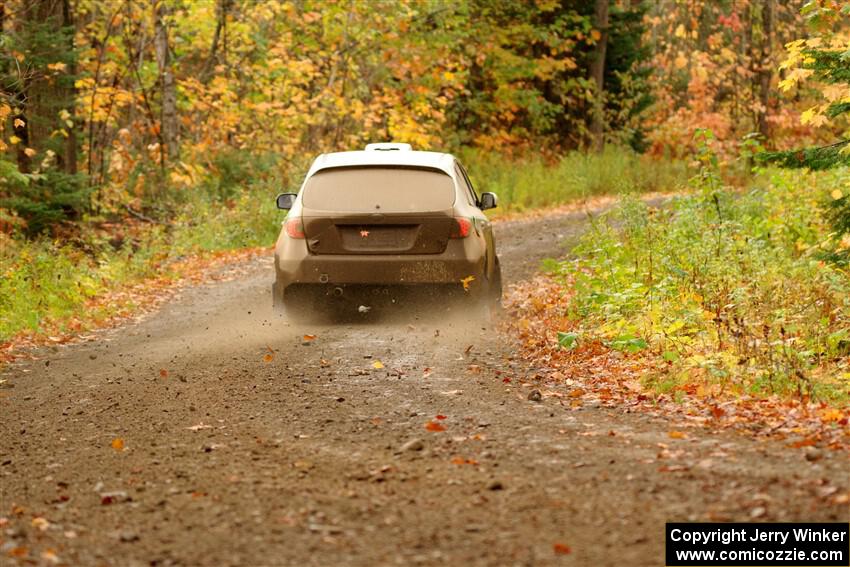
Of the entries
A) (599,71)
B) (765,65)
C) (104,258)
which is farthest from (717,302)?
(765,65)

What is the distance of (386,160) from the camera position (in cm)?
1110

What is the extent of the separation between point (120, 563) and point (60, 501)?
1.25 m

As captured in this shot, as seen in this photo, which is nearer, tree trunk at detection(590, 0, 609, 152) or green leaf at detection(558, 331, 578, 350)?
green leaf at detection(558, 331, 578, 350)

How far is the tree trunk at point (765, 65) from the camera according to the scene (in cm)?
3328

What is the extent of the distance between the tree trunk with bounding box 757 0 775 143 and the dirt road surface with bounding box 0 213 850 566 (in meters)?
25.6

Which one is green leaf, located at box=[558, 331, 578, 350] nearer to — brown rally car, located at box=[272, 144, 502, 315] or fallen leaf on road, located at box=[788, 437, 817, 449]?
brown rally car, located at box=[272, 144, 502, 315]

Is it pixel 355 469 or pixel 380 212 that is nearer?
pixel 355 469

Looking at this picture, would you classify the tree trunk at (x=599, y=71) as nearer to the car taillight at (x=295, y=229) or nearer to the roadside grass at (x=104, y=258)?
the roadside grass at (x=104, y=258)

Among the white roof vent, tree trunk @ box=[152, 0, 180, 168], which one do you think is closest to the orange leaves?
the white roof vent

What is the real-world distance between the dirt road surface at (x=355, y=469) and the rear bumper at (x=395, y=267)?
1.04 meters

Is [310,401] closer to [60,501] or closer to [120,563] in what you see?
[60,501]

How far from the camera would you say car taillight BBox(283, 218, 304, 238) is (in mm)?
10962

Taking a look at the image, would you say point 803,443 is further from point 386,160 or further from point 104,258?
point 104,258

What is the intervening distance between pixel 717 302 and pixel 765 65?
1058 inches
